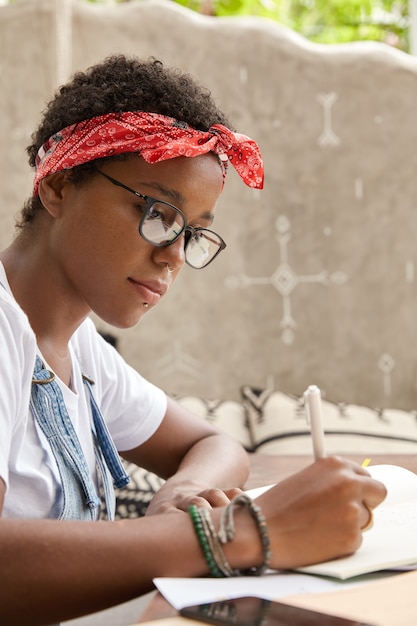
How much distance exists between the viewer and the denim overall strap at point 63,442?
4.45 feet

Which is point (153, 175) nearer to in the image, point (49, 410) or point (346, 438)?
point (49, 410)

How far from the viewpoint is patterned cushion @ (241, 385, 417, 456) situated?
2.71 m

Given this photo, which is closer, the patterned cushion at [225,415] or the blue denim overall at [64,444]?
the blue denim overall at [64,444]

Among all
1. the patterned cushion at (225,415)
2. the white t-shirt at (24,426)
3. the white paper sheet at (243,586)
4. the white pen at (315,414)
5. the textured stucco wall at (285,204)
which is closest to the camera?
the white paper sheet at (243,586)

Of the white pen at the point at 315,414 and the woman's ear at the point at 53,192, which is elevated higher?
the woman's ear at the point at 53,192

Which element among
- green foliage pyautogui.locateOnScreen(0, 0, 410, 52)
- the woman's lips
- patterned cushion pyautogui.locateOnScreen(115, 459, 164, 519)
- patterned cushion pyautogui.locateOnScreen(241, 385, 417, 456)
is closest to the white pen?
the woman's lips

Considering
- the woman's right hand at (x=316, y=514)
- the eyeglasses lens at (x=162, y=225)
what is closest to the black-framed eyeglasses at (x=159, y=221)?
the eyeglasses lens at (x=162, y=225)

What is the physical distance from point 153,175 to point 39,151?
0.28 metres

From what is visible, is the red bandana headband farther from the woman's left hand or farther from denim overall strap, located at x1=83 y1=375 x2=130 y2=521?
the woman's left hand

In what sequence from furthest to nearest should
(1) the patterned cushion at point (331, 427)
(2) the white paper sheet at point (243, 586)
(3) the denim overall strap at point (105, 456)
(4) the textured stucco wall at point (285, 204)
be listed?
(4) the textured stucco wall at point (285, 204)
(1) the patterned cushion at point (331, 427)
(3) the denim overall strap at point (105, 456)
(2) the white paper sheet at point (243, 586)

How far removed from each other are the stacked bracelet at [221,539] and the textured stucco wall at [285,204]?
7.55 ft

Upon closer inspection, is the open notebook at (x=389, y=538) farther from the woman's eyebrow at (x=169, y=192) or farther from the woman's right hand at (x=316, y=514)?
→ the woman's eyebrow at (x=169, y=192)

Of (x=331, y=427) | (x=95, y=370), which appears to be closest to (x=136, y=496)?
(x=95, y=370)

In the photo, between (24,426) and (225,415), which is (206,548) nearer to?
(24,426)
